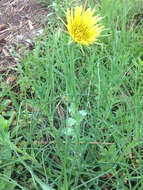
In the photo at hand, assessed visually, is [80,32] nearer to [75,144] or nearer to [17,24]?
[75,144]

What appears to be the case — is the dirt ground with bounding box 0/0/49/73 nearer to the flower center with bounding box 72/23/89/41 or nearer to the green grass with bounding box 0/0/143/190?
the green grass with bounding box 0/0/143/190

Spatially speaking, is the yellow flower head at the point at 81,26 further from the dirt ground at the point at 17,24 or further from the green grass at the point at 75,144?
the dirt ground at the point at 17,24

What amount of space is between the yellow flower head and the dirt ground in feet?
1.97

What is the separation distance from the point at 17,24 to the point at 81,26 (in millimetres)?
1022

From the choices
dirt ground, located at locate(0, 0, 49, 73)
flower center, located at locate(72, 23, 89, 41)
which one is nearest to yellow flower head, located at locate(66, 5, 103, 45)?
flower center, located at locate(72, 23, 89, 41)

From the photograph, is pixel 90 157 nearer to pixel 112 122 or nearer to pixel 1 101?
pixel 112 122

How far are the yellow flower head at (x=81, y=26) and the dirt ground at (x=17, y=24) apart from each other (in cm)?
60

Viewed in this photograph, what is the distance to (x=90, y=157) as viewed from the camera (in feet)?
2.77

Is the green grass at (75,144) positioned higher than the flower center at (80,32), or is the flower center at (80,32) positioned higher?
the flower center at (80,32)

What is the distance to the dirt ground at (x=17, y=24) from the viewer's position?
4.81 feet

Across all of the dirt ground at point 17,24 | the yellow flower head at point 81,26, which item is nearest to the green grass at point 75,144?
the yellow flower head at point 81,26

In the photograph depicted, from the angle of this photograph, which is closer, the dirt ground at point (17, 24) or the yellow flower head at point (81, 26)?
the yellow flower head at point (81, 26)

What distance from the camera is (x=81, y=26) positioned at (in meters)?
0.87

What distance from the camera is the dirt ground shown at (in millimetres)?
1465
